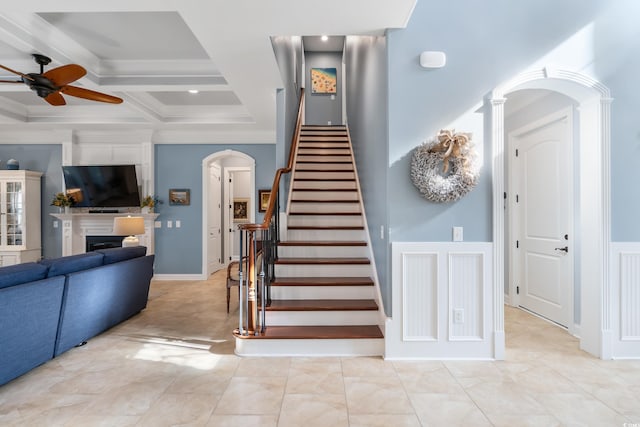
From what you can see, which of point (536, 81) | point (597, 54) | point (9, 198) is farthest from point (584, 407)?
point (9, 198)

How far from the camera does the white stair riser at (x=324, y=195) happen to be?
5.15 metres

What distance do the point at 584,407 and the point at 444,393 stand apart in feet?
2.74

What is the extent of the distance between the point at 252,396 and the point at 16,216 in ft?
20.7

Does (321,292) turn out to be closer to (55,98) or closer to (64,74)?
(64,74)

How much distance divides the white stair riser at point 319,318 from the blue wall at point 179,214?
3884 millimetres

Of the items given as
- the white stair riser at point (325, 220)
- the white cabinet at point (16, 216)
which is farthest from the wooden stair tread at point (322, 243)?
the white cabinet at point (16, 216)

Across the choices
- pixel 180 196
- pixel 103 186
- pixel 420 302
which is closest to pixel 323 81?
pixel 180 196

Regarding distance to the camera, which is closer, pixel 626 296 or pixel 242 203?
pixel 626 296

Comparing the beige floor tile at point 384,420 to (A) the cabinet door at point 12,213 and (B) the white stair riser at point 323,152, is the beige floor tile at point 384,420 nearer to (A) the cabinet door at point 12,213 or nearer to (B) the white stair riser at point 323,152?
(B) the white stair riser at point 323,152

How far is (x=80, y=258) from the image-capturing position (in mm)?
3260

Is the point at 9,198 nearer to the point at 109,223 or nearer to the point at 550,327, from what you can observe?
the point at 109,223

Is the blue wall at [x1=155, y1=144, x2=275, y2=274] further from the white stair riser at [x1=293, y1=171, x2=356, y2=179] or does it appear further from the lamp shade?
the white stair riser at [x1=293, y1=171, x2=356, y2=179]

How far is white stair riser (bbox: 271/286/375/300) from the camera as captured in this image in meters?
→ 3.53

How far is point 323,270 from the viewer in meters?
3.79
